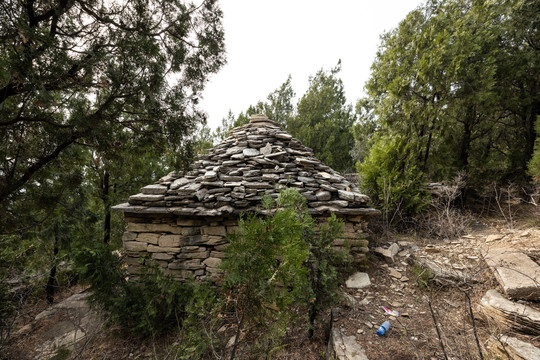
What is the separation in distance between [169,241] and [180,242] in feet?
0.62

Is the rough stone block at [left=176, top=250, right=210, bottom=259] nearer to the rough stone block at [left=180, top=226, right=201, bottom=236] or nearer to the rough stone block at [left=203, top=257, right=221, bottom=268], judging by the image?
the rough stone block at [left=203, top=257, right=221, bottom=268]

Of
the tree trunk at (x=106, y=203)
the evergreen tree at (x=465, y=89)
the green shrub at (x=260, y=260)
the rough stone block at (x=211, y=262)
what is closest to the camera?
the green shrub at (x=260, y=260)

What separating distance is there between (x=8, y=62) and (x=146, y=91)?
3.26ft

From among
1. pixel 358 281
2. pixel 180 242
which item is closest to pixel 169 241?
pixel 180 242

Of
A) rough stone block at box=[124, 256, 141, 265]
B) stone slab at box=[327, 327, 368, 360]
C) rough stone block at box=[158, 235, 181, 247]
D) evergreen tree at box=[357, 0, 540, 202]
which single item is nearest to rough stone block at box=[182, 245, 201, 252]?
rough stone block at box=[158, 235, 181, 247]

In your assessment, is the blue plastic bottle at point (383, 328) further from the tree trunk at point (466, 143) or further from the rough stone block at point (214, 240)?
the tree trunk at point (466, 143)

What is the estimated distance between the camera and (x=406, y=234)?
4.91m

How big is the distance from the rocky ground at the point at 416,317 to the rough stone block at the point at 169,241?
4.06 ft

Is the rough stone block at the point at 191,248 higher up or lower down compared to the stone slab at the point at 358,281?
higher up

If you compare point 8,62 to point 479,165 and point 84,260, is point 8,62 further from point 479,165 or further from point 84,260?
point 479,165

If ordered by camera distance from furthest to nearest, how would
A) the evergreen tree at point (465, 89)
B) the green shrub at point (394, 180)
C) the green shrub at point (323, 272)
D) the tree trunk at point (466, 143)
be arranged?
the tree trunk at point (466, 143) < the evergreen tree at point (465, 89) < the green shrub at point (394, 180) < the green shrub at point (323, 272)

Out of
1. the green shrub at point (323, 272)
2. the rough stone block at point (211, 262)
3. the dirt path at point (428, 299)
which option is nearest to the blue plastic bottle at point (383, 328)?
the dirt path at point (428, 299)

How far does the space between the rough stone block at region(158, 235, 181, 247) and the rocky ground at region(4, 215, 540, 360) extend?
1238 millimetres

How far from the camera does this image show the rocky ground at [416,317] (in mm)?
1984
